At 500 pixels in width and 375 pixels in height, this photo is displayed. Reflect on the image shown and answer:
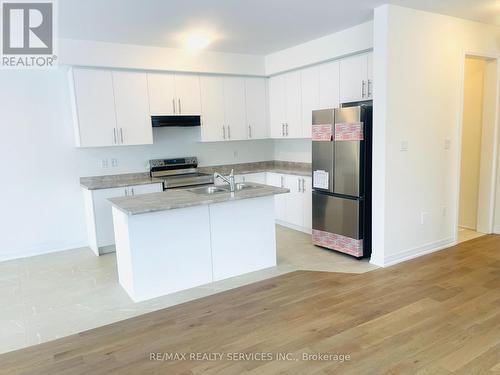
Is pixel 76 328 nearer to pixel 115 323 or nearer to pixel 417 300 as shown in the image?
pixel 115 323

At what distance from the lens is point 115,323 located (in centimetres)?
282

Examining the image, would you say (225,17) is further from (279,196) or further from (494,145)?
(494,145)

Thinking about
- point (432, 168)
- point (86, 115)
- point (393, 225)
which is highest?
point (86, 115)

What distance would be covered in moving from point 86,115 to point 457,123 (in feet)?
14.7

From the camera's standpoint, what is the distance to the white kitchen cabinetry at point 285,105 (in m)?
5.35

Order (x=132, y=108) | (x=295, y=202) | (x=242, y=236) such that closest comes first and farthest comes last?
(x=242, y=236) < (x=132, y=108) < (x=295, y=202)

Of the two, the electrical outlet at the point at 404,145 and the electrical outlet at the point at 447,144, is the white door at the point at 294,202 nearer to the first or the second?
the electrical outlet at the point at 404,145

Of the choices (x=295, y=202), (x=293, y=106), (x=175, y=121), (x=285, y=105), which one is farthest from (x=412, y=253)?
(x=175, y=121)

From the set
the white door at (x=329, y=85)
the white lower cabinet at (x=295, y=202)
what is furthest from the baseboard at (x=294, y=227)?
the white door at (x=329, y=85)

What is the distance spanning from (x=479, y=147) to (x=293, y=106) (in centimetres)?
259

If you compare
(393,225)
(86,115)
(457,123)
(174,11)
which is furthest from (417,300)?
(86,115)

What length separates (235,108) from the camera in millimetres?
5566

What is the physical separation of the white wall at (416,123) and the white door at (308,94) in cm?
143
